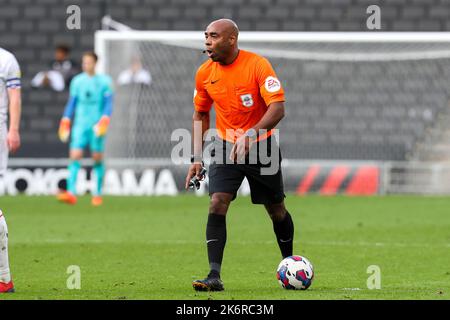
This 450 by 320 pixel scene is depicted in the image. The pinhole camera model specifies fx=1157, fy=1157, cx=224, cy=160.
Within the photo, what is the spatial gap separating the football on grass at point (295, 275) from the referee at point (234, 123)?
1.45 feet

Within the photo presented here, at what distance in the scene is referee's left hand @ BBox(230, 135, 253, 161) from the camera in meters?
7.94

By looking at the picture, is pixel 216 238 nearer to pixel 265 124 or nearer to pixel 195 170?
pixel 195 170

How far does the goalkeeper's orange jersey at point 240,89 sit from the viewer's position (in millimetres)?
8109

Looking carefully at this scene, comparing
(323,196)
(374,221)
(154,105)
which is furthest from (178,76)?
(374,221)

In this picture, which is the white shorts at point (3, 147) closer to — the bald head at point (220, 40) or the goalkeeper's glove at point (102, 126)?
the bald head at point (220, 40)

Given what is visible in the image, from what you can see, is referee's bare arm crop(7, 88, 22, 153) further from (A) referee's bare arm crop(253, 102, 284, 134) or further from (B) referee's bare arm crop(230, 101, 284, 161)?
(A) referee's bare arm crop(253, 102, 284, 134)

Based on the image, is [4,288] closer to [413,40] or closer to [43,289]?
[43,289]

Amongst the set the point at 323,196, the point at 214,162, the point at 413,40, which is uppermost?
the point at 413,40

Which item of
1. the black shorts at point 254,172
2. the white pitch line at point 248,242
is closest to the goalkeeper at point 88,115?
the white pitch line at point 248,242

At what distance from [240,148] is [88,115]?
1034 centimetres

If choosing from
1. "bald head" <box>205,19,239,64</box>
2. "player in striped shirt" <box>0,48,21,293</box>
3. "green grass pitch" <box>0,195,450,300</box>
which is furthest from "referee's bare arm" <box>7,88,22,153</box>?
"bald head" <box>205,19,239,64</box>

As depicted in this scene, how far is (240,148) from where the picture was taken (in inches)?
313

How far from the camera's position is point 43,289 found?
802 centimetres
